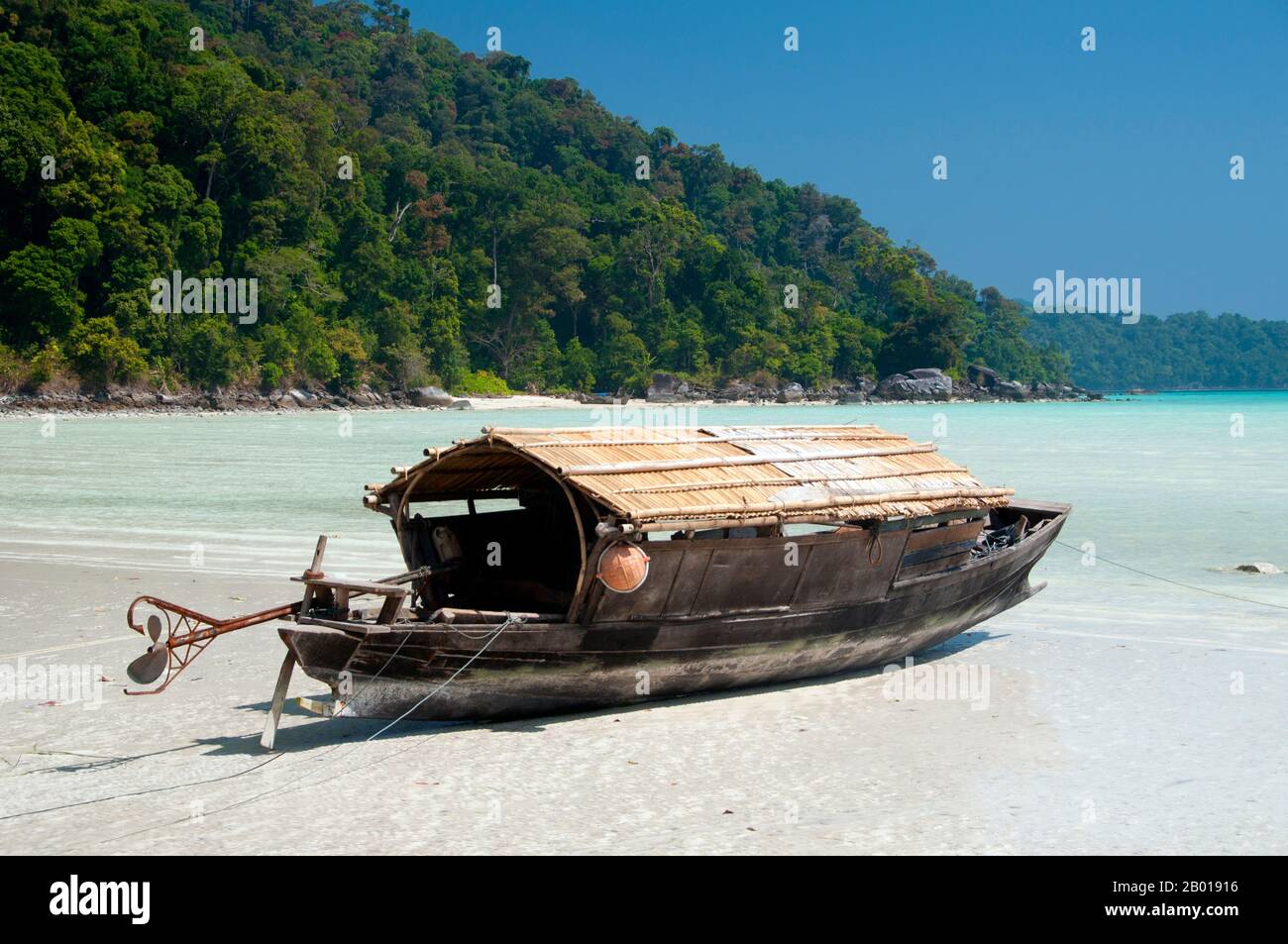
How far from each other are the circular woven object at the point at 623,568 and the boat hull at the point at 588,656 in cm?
35

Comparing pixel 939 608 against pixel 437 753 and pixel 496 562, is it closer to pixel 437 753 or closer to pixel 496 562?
pixel 496 562

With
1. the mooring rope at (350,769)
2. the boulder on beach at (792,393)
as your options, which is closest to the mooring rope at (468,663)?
the mooring rope at (350,769)

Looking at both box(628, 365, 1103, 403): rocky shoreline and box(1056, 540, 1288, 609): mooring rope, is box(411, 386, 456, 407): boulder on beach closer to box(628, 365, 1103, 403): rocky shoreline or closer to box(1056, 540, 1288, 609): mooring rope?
box(628, 365, 1103, 403): rocky shoreline

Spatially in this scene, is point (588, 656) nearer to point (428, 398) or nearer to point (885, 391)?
point (428, 398)

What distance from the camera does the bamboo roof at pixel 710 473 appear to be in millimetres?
6699

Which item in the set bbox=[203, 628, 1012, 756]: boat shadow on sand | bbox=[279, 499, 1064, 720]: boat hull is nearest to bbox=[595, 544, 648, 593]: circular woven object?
bbox=[279, 499, 1064, 720]: boat hull

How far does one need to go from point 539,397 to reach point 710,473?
223ft

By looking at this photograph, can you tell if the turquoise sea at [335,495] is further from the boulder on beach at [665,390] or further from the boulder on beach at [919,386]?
the boulder on beach at [919,386]

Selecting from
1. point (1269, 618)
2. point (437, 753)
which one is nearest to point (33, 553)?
point (437, 753)

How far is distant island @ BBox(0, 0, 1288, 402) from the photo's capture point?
5069 cm

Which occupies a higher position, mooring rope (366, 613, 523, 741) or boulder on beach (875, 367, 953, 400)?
boulder on beach (875, 367, 953, 400)

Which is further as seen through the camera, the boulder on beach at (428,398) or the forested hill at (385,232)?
the boulder on beach at (428,398)

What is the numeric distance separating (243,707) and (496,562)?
1.73 m

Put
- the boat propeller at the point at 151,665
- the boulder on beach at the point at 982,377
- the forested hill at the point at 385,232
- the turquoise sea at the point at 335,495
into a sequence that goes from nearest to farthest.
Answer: the boat propeller at the point at 151,665 < the turquoise sea at the point at 335,495 < the forested hill at the point at 385,232 < the boulder on beach at the point at 982,377
